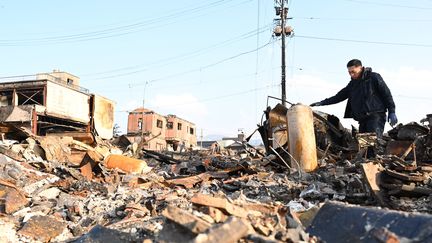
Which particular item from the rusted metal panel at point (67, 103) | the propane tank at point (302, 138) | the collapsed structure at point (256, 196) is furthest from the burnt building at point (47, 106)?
the propane tank at point (302, 138)

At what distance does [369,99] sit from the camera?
278 inches

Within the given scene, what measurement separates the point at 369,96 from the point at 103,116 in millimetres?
21934

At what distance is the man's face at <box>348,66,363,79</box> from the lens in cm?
713

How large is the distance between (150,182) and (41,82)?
1683cm

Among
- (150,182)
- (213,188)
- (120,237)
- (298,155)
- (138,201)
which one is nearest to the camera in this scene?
(120,237)

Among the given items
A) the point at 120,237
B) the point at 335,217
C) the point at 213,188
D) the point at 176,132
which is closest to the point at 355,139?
the point at 213,188

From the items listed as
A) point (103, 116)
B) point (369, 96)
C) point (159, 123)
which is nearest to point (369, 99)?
point (369, 96)

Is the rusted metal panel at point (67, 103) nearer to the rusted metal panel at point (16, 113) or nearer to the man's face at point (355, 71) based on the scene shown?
the rusted metal panel at point (16, 113)

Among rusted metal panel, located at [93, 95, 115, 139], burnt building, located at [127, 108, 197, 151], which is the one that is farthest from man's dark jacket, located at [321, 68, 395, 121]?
burnt building, located at [127, 108, 197, 151]

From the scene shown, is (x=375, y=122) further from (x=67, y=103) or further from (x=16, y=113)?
(x=67, y=103)

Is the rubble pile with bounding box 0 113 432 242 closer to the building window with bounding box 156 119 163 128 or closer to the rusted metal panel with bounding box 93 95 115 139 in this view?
the rusted metal panel with bounding box 93 95 115 139

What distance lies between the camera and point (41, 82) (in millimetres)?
21547

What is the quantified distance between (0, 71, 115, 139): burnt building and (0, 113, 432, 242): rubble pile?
1194 centimetres

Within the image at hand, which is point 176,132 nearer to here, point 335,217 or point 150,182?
point 150,182
